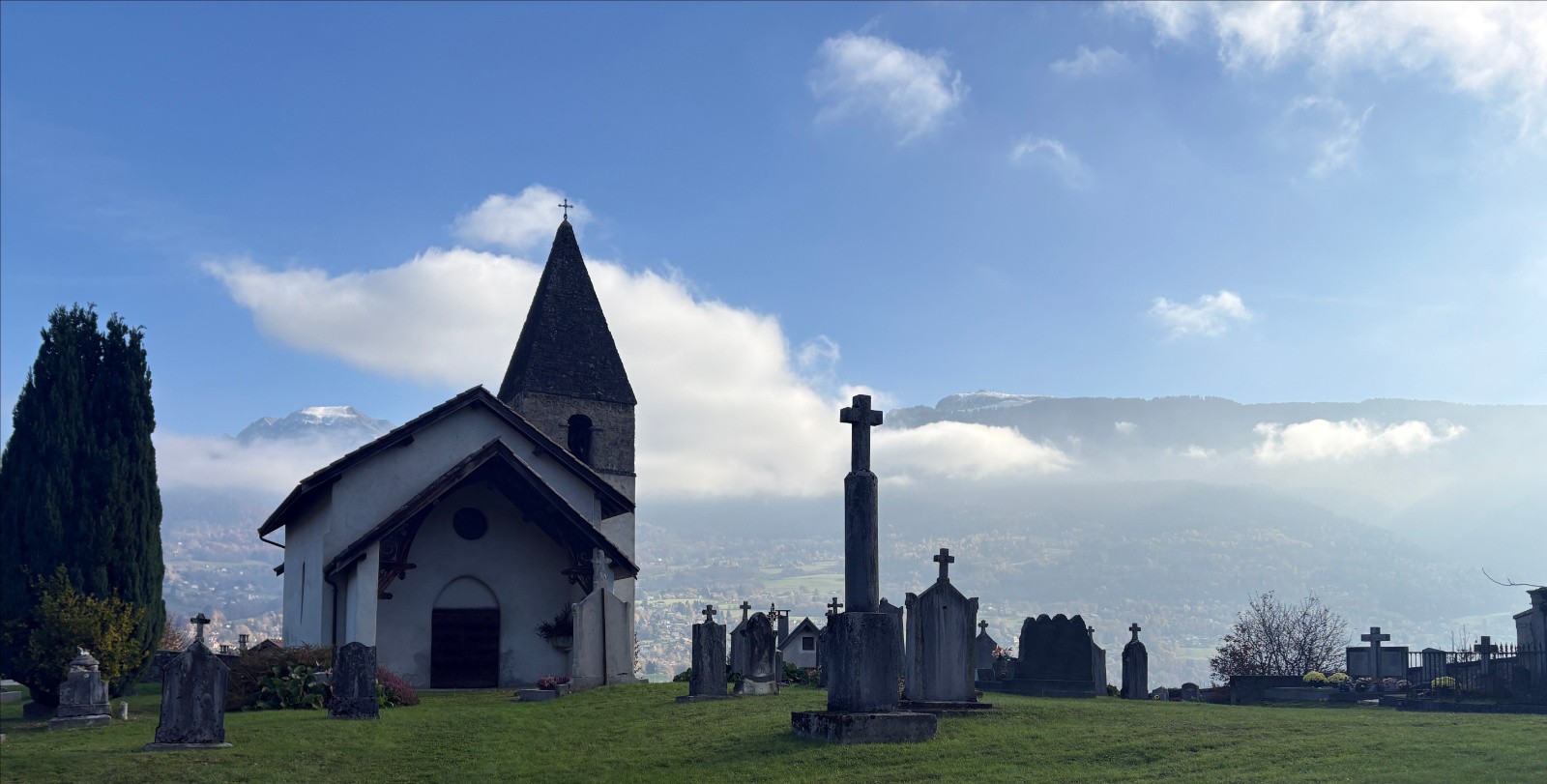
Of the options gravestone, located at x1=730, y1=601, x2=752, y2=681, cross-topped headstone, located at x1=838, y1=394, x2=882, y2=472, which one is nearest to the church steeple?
gravestone, located at x1=730, y1=601, x2=752, y2=681

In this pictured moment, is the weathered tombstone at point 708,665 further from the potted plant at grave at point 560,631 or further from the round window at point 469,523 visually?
the round window at point 469,523

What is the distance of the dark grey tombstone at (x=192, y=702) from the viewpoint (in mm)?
17188

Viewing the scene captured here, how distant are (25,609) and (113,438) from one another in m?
3.85

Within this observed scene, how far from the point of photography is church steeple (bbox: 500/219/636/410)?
148 ft

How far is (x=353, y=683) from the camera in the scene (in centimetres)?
2052

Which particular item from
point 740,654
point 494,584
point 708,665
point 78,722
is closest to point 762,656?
point 740,654

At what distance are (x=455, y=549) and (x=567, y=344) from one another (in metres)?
16.2

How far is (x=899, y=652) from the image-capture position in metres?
16.2

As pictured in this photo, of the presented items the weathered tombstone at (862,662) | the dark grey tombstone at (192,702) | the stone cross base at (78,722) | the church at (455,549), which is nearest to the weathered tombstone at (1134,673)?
the church at (455,549)

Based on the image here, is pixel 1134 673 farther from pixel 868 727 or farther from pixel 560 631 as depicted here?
pixel 868 727

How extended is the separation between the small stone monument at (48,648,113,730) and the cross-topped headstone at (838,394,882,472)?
1330 cm

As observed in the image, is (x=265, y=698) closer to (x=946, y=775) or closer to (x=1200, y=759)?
(x=946, y=775)

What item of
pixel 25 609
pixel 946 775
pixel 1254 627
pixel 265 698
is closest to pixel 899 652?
pixel 946 775

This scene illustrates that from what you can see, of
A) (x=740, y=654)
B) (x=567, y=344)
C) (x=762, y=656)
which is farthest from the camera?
(x=567, y=344)
